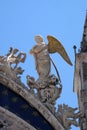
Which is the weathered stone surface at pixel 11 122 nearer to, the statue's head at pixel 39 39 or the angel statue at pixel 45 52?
the angel statue at pixel 45 52

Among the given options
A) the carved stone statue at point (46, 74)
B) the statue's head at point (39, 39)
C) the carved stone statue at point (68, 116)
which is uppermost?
the statue's head at point (39, 39)

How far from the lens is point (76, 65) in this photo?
14219mm

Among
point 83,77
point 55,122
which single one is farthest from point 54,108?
point 83,77

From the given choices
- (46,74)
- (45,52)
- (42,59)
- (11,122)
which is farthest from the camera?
(45,52)

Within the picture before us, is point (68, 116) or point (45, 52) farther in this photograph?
point (45, 52)

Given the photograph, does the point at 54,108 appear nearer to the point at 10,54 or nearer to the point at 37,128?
the point at 37,128

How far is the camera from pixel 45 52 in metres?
13.4

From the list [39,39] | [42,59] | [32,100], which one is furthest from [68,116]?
[39,39]

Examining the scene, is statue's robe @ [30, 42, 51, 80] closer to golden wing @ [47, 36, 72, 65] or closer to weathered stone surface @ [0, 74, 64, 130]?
golden wing @ [47, 36, 72, 65]

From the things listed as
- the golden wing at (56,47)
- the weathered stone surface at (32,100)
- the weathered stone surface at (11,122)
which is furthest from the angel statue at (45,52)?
the weathered stone surface at (11,122)

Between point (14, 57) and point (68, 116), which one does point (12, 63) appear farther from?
point (68, 116)

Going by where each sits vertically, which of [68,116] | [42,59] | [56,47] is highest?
[56,47]

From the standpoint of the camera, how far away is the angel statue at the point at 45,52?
13117mm

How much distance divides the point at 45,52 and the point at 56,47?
0.28m
